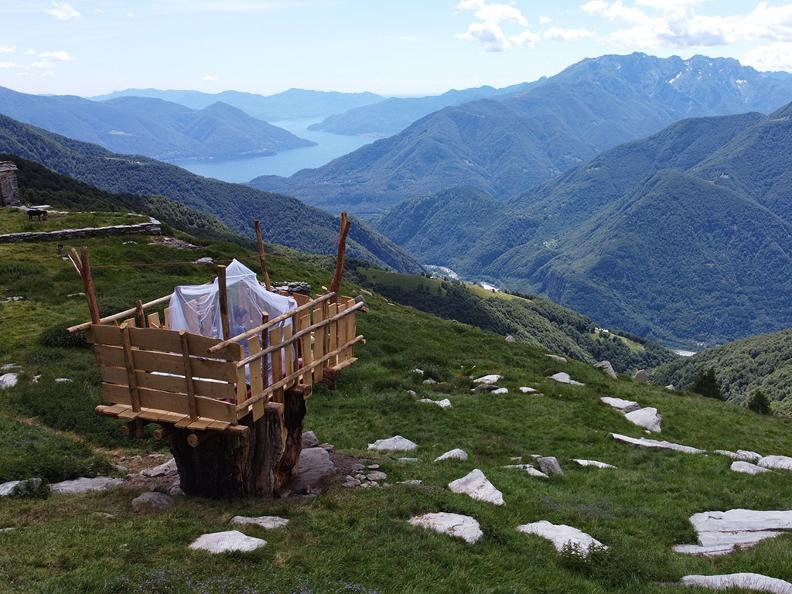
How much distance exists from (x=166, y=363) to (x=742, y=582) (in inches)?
448

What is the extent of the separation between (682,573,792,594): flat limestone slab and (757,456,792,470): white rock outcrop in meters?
11.7

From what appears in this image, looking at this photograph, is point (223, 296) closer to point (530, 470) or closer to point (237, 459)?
point (237, 459)

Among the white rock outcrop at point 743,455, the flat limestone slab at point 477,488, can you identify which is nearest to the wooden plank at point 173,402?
the flat limestone slab at point 477,488

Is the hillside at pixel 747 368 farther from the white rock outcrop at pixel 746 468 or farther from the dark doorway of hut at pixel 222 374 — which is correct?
the dark doorway of hut at pixel 222 374

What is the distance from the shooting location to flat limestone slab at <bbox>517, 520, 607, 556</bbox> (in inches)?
490

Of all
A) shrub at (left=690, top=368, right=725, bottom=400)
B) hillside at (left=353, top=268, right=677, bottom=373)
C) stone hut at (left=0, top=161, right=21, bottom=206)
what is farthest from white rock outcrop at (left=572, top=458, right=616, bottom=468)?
hillside at (left=353, top=268, right=677, bottom=373)

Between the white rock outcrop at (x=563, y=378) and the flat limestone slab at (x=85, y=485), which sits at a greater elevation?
the flat limestone slab at (x=85, y=485)

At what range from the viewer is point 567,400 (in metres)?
28.5

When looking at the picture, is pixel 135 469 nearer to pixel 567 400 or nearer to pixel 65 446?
pixel 65 446

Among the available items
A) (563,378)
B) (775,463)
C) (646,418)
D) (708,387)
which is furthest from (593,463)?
(708,387)

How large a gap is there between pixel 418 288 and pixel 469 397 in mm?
133171

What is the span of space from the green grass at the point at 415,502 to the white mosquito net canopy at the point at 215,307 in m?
3.91

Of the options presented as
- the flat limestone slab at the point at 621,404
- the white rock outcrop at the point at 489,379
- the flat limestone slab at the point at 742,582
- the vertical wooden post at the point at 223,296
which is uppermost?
the vertical wooden post at the point at 223,296

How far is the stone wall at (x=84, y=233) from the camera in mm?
54125
